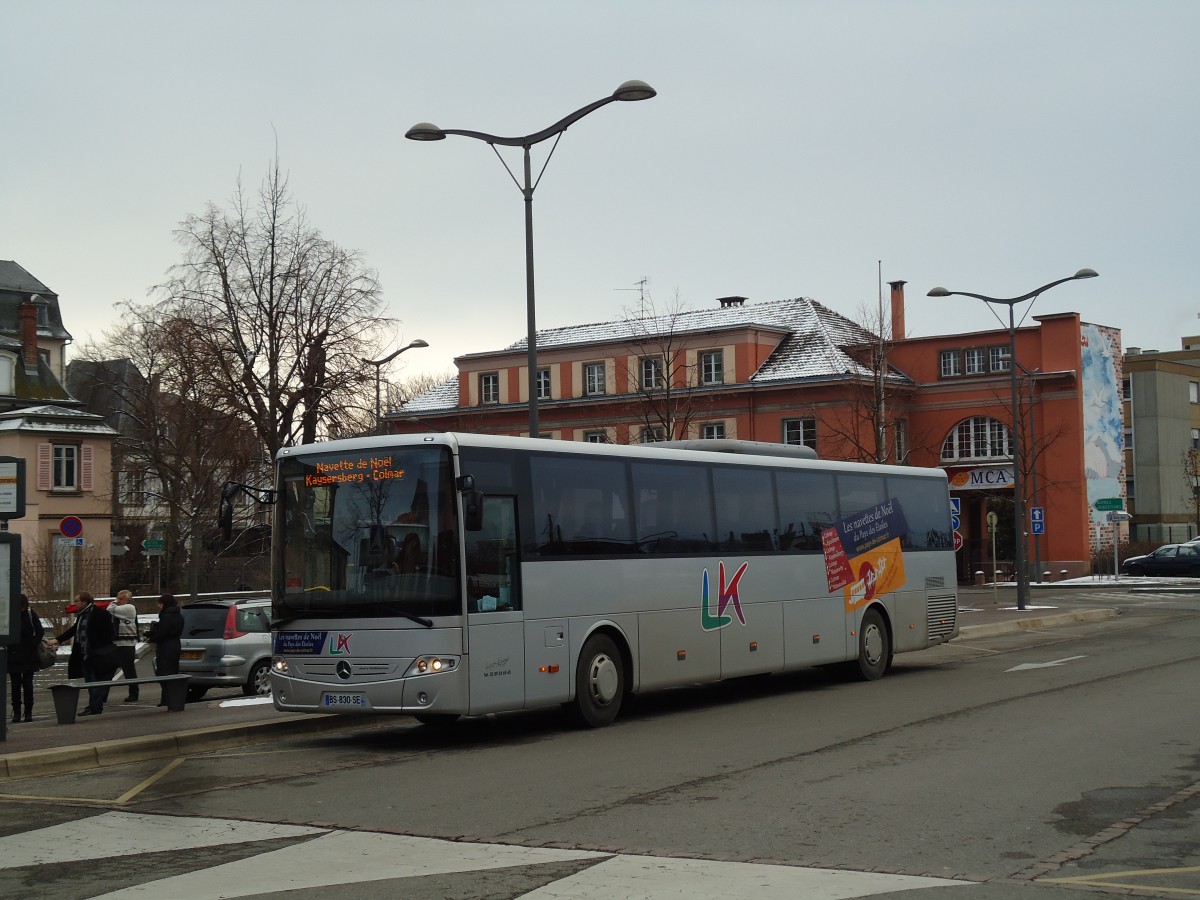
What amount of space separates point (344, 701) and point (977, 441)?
54.6 m

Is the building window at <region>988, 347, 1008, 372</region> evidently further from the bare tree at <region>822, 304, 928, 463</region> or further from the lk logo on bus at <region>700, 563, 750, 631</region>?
the lk logo on bus at <region>700, 563, 750, 631</region>

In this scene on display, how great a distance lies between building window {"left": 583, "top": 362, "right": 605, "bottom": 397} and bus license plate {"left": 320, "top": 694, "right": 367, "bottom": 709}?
189ft

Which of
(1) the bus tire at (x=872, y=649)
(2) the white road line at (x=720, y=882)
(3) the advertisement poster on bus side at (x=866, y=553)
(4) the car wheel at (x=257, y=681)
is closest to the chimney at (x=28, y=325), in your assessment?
(4) the car wheel at (x=257, y=681)

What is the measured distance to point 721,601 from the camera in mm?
18125

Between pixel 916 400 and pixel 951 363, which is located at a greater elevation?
pixel 951 363

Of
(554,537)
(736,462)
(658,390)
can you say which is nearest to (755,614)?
(736,462)

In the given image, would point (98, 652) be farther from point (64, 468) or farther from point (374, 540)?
point (64, 468)

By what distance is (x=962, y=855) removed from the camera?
27.2ft

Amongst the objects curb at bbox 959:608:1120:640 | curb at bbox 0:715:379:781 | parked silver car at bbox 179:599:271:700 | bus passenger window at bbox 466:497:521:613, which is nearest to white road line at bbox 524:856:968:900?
bus passenger window at bbox 466:497:521:613

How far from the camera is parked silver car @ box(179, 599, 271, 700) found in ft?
Answer: 73.3

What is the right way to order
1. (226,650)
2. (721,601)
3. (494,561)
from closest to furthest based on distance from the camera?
1. (494,561)
2. (721,601)
3. (226,650)

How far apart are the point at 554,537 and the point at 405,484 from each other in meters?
1.92

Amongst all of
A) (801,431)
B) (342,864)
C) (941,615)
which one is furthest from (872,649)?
(801,431)

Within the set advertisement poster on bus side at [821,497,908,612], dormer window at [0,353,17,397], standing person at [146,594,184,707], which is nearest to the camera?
standing person at [146,594,184,707]
